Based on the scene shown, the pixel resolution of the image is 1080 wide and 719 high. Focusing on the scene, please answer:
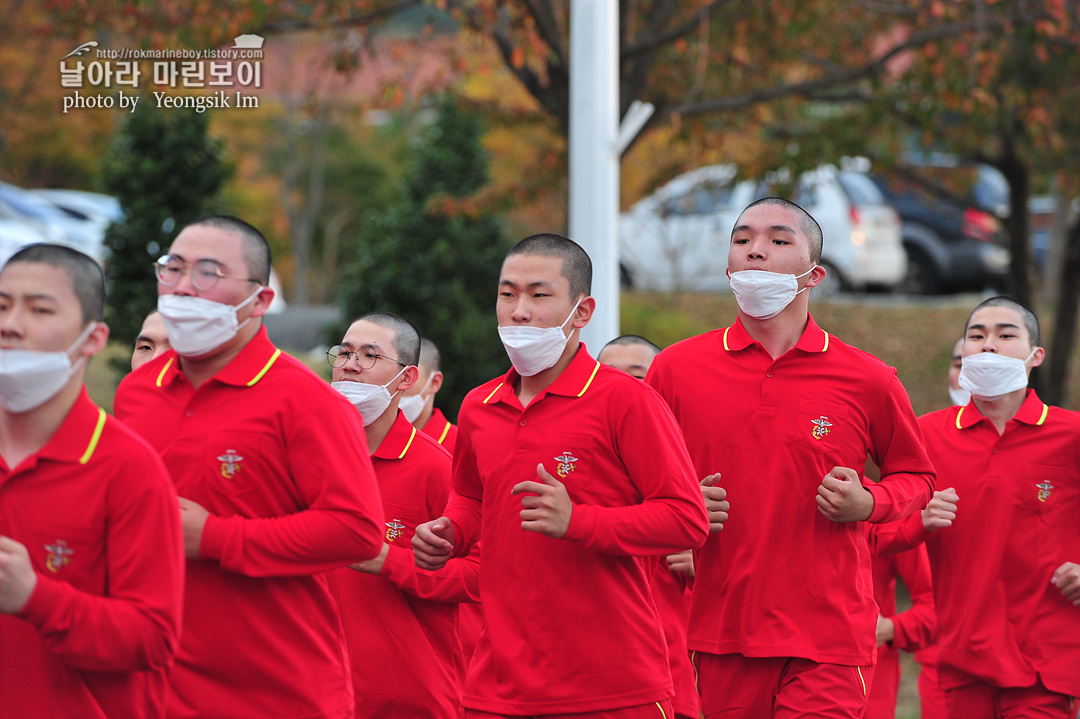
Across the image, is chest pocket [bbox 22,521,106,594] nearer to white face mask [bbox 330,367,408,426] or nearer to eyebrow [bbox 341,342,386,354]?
white face mask [bbox 330,367,408,426]

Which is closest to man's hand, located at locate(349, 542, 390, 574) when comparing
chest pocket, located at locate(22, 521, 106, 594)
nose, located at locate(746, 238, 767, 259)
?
chest pocket, located at locate(22, 521, 106, 594)

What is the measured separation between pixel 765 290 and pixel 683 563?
123cm

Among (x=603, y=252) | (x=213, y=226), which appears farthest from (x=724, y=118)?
(x=213, y=226)

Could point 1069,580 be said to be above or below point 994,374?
below

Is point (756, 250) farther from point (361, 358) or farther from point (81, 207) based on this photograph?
point (81, 207)

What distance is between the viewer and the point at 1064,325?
45.1 feet

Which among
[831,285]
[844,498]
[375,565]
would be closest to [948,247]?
[831,285]

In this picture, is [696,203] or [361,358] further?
[696,203]

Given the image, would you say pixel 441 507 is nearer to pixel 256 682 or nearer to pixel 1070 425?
pixel 256 682

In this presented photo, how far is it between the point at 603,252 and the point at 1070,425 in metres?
3.42

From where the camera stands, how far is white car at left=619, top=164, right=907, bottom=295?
17.2 meters

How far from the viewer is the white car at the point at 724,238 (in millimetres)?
17172

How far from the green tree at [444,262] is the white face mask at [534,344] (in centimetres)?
799

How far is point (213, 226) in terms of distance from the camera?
3.78m
